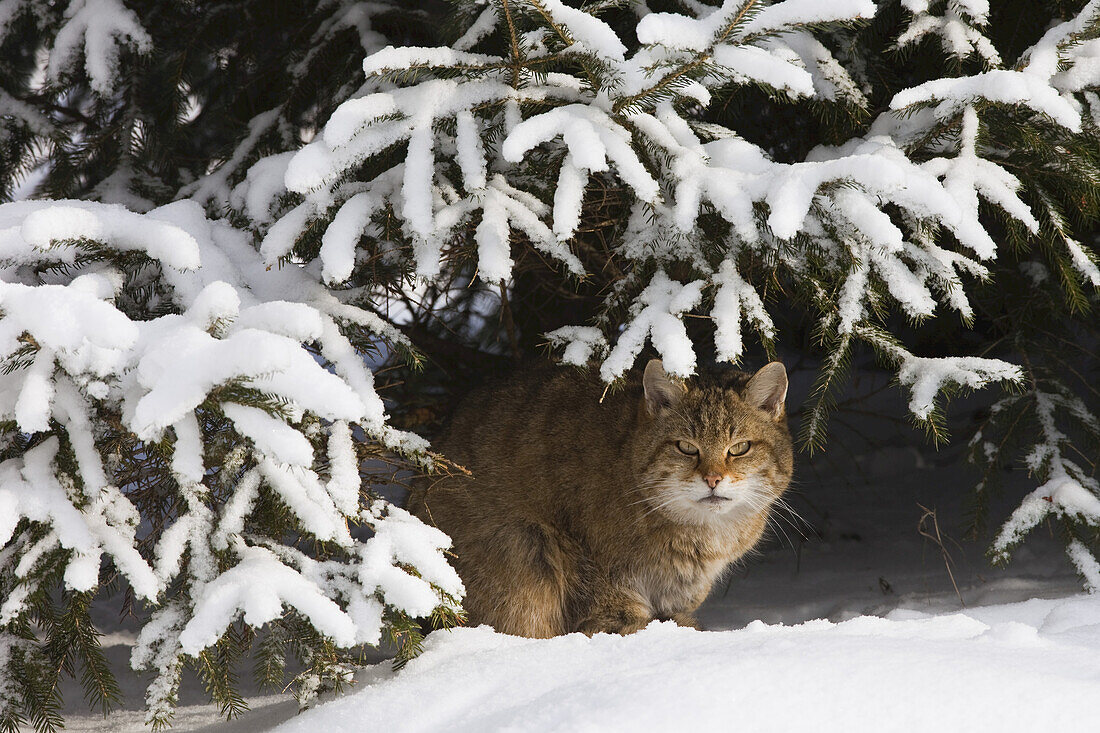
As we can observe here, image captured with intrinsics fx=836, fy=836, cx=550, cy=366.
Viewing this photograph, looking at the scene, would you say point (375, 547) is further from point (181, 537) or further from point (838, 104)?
point (838, 104)

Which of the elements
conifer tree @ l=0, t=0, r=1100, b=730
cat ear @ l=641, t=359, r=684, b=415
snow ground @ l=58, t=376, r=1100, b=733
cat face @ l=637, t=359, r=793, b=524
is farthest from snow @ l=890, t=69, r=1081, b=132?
snow ground @ l=58, t=376, r=1100, b=733

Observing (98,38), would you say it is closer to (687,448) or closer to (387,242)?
(387,242)

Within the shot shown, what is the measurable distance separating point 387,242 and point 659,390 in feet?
4.13

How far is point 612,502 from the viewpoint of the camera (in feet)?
11.0

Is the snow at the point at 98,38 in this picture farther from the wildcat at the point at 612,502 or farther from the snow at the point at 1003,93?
the snow at the point at 1003,93

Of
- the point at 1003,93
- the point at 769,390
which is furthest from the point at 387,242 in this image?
the point at 1003,93

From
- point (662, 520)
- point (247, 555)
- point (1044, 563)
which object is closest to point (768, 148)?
point (662, 520)

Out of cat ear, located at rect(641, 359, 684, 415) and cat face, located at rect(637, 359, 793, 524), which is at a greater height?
cat ear, located at rect(641, 359, 684, 415)

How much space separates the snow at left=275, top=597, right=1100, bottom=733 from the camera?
5.60ft

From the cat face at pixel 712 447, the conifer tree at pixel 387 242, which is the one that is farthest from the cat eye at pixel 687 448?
the conifer tree at pixel 387 242

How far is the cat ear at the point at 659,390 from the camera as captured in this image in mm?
3328

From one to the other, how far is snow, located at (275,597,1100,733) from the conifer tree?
0.20 metres

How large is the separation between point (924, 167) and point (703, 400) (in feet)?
4.10

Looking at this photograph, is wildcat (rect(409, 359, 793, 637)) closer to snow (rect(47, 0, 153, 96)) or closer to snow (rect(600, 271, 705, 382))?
snow (rect(600, 271, 705, 382))
